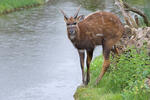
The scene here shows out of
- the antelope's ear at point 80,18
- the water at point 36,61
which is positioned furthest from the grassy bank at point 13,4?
the antelope's ear at point 80,18

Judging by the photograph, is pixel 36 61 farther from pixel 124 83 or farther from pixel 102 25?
pixel 124 83

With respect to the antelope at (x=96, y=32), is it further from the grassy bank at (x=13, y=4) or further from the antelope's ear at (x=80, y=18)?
the grassy bank at (x=13, y=4)

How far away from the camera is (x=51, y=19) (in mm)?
23844

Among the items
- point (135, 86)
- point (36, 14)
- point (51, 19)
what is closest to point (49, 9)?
point (36, 14)

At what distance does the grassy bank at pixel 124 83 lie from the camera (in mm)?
7555

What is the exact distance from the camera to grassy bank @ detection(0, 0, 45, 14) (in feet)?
83.0

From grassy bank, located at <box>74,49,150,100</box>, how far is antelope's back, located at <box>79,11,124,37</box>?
694 mm

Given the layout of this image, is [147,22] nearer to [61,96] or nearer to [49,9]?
[61,96]

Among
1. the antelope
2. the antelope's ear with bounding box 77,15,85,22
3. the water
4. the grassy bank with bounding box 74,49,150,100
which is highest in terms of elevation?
the antelope's ear with bounding box 77,15,85,22

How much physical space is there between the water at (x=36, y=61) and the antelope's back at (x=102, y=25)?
1.91 metres

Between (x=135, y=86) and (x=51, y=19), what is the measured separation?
16887 millimetres

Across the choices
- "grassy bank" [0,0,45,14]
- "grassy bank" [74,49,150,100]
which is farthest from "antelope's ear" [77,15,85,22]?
"grassy bank" [0,0,45,14]

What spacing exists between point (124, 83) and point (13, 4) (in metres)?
19.6

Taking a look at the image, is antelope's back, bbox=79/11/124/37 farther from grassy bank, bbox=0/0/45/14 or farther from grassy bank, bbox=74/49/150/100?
grassy bank, bbox=0/0/45/14
